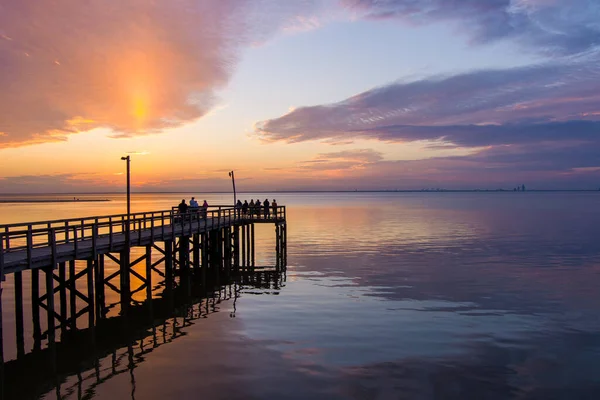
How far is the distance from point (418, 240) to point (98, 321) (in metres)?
35.2

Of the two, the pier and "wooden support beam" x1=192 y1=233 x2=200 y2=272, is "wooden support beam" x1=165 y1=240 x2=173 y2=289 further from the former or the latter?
"wooden support beam" x1=192 y1=233 x2=200 y2=272

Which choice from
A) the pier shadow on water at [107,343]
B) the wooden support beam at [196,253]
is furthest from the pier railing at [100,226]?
the pier shadow on water at [107,343]

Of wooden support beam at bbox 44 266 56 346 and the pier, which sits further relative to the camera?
wooden support beam at bbox 44 266 56 346

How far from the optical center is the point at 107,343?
1758 centimetres

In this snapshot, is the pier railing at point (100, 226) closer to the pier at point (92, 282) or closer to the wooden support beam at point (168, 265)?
the pier at point (92, 282)

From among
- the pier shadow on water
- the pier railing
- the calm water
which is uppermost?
the pier railing

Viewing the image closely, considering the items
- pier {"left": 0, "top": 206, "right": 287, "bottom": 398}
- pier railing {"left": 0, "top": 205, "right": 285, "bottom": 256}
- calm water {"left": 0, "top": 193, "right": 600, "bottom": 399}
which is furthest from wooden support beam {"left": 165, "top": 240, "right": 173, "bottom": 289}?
calm water {"left": 0, "top": 193, "right": 600, "bottom": 399}

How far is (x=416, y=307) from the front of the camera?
21.8 meters

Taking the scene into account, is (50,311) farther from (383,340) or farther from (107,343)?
(383,340)

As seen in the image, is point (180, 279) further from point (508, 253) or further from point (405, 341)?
point (508, 253)

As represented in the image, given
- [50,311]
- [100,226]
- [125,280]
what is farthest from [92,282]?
[100,226]

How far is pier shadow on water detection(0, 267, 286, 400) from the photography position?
13946 millimetres

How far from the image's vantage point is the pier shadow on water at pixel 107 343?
13.9m

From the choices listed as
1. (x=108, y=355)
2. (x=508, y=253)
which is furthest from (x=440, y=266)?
(x=108, y=355)
